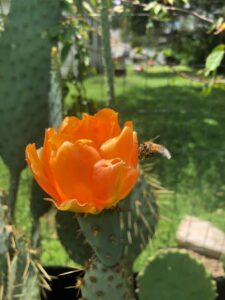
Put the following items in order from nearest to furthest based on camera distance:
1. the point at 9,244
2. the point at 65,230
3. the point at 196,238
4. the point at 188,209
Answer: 1. the point at 9,244
2. the point at 65,230
3. the point at 196,238
4. the point at 188,209

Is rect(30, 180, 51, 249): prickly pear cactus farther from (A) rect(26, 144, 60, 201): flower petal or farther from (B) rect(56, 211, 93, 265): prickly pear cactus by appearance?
(A) rect(26, 144, 60, 201): flower petal

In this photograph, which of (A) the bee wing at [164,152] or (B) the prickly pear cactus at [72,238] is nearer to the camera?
(A) the bee wing at [164,152]

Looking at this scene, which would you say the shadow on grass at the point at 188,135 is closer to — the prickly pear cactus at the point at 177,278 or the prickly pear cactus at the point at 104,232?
the prickly pear cactus at the point at 177,278

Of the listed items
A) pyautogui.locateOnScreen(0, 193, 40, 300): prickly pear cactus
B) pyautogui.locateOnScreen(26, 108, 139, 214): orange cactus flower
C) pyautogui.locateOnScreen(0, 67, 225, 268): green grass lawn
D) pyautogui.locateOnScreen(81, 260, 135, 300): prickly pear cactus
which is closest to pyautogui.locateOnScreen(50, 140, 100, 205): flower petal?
→ pyautogui.locateOnScreen(26, 108, 139, 214): orange cactus flower

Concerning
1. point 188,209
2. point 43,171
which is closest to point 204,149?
point 188,209

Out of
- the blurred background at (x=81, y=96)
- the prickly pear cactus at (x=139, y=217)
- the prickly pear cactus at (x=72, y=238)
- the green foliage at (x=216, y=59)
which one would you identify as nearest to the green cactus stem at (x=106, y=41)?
the blurred background at (x=81, y=96)

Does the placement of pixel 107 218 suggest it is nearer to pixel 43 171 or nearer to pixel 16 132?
pixel 43 171
